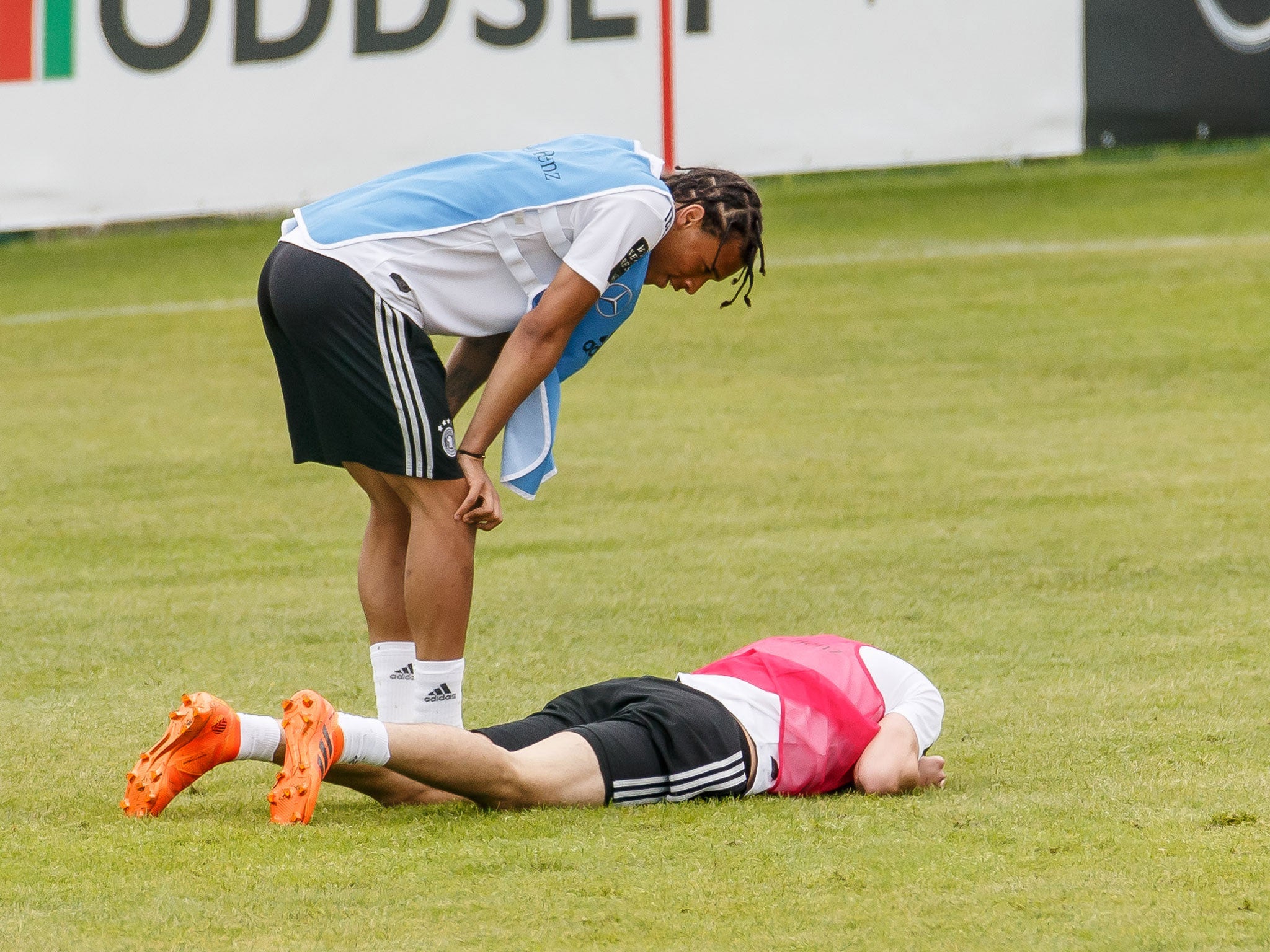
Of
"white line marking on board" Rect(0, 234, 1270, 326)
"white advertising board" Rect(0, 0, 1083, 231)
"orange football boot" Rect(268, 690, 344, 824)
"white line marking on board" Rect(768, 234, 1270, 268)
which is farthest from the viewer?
"white line marking on board" Rect(768, 234, 1270, 268)

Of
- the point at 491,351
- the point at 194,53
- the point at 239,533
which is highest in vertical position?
the point at 194,53

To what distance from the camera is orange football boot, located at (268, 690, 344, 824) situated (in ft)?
10.2

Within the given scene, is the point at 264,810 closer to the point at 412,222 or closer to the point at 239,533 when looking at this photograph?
the point at 412,222

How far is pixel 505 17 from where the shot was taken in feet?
29.5

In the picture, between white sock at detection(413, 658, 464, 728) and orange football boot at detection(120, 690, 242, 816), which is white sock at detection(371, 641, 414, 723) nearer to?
white sock at detection(413, 658, 464, 728)

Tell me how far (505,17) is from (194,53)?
4.79 feet

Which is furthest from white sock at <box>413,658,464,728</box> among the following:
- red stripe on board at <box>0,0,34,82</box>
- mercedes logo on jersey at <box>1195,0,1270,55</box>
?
mercedes logo on jersey at <box>1195,0,1270,55</box>

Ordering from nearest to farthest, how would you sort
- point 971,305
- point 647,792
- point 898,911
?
point 898,911, point 647,792, point 971,305

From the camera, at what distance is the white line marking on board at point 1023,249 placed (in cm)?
1244

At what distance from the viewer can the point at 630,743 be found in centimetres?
341

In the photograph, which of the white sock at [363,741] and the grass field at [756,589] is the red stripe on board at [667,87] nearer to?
the grass field at [756,589]

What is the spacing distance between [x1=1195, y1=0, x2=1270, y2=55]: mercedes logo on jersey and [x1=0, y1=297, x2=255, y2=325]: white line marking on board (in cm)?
595

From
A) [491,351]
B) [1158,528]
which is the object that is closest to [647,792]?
[491,351]

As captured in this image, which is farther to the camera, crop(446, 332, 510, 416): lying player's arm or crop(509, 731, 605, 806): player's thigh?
crop(446, 332, 510, 416): lying player's arm
